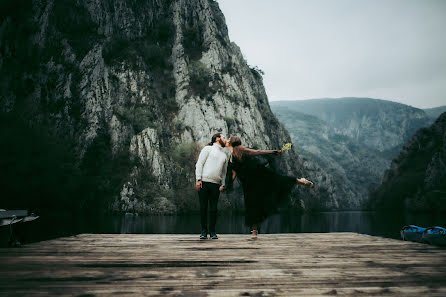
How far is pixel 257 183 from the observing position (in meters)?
8.47

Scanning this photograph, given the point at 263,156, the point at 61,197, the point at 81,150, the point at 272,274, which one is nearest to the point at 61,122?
the point at 81,150

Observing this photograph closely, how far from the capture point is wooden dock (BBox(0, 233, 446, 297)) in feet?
11.2


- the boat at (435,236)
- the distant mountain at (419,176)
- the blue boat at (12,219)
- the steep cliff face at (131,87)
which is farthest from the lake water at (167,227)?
the distant mountain at (419,176)

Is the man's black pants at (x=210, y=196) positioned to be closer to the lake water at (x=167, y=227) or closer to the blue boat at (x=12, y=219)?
the blue boat at (x=12, y=219)

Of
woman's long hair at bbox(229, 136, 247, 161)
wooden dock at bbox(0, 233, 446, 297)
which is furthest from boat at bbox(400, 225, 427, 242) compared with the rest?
woman's long hair at bbox(229, 136, 247, 161)

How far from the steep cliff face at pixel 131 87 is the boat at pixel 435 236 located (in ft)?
187

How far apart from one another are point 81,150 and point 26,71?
61.1ft

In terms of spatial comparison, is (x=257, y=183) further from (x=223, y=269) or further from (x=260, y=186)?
(x=223, y=269)

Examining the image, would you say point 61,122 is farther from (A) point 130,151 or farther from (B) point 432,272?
(B) point 432,272

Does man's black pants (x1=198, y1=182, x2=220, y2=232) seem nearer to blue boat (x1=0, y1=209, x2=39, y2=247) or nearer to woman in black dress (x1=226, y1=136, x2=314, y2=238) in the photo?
woman in black dress (x1=226, y1=136, x2=314, y2=238)

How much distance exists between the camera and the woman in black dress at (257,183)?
8383 millimetres

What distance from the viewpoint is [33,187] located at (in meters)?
44.5

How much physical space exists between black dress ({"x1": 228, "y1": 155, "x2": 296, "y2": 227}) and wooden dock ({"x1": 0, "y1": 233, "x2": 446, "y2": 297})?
173 cm

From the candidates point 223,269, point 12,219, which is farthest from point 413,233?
point 12,219
